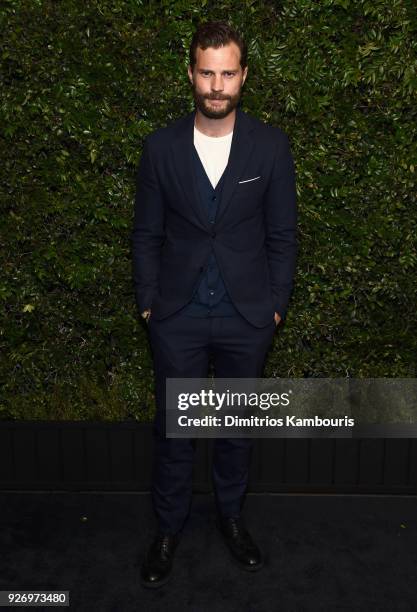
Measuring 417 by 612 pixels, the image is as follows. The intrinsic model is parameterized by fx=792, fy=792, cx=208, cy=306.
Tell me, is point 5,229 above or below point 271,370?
above

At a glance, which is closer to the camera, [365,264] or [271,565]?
[271,565]

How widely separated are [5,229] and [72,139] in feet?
2.47

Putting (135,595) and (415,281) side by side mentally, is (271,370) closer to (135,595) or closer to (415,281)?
(415,281)

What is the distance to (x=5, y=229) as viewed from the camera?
5168 millimetres

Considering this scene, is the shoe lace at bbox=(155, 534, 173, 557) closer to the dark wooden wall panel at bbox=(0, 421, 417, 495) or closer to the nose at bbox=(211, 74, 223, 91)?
the dark wooden wall panel at bbox=(0, 421, 417, 495)

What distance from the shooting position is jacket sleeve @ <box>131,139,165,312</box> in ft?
13.7

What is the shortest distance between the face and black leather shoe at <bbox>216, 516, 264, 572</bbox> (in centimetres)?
242

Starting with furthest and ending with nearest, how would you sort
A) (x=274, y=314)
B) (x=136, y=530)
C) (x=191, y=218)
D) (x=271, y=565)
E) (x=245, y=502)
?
(x=245, y=502), (x=136, y=530), (x=271, y=565), (x=274, y=314), (x=191, y=218)

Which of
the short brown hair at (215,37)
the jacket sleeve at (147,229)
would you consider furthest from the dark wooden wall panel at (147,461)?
the short brown hair at (215,37)

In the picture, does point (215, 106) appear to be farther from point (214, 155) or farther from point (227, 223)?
point (227, 223)

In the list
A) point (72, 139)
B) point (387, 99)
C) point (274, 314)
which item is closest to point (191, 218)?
point (274, 314)

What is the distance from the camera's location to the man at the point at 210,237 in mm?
4031

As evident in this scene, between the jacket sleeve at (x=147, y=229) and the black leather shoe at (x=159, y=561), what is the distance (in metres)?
1.37

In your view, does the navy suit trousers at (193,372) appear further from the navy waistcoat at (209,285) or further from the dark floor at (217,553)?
the dark floor at (217,553)
